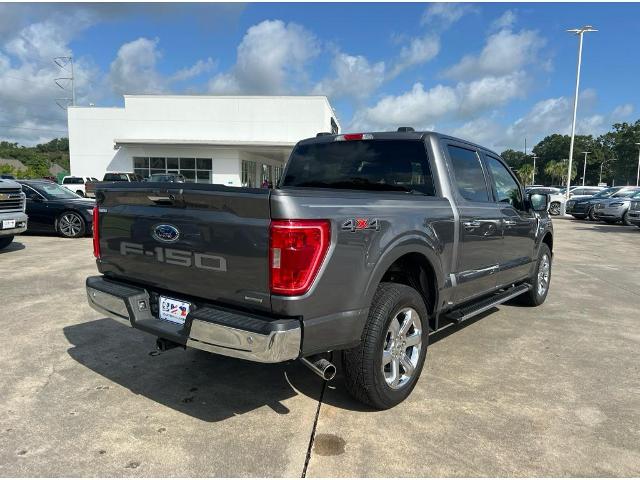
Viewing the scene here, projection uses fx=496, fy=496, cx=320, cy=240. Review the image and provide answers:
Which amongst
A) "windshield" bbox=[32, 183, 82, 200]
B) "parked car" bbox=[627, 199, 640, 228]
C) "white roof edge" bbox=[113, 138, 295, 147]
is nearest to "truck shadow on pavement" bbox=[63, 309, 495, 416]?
"windshield" bbox=[32, 183, 82, 200]

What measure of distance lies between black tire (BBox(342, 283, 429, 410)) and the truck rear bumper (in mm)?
582

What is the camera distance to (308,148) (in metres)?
4.70

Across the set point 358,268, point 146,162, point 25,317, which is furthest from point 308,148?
point 146,162

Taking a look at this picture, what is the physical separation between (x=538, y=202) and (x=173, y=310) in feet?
15.0

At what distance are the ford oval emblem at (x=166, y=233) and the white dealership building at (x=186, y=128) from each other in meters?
32.5

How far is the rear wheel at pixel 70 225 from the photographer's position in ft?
40.2

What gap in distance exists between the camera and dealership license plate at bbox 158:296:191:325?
3.15 metres

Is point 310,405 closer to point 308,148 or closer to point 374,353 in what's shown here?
point 374,353

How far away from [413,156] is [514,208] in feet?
5.95

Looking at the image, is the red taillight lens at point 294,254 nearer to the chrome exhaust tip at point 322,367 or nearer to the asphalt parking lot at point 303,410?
the chrome exhaust tip at point 322,367

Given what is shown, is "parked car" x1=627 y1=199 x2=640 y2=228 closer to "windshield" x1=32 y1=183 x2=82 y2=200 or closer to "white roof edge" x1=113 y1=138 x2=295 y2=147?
"windshield" x1=32 y1=183 x2=82 y2=200

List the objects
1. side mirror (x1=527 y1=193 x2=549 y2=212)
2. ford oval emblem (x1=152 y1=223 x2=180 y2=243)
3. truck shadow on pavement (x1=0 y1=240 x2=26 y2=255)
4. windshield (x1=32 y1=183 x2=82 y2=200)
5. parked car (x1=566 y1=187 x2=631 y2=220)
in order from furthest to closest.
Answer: parked car (x1=566 y1=187 x2=631 y2=220), windshield (x1=32 y1=183 x2=82 y2=200), truck shadow on pavement (x1=0 y1=240 x2=26 y2=255), side mirror (x1=527 y1=193 x2=549 y2=212), ford oval emblem (x1=152 y1=223 x2=180 y2=243)

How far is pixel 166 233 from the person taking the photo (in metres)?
3.16

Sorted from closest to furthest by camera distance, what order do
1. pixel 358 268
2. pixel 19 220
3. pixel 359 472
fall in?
pixel 359 472 → pixel 358 268 → pixel 19 220
